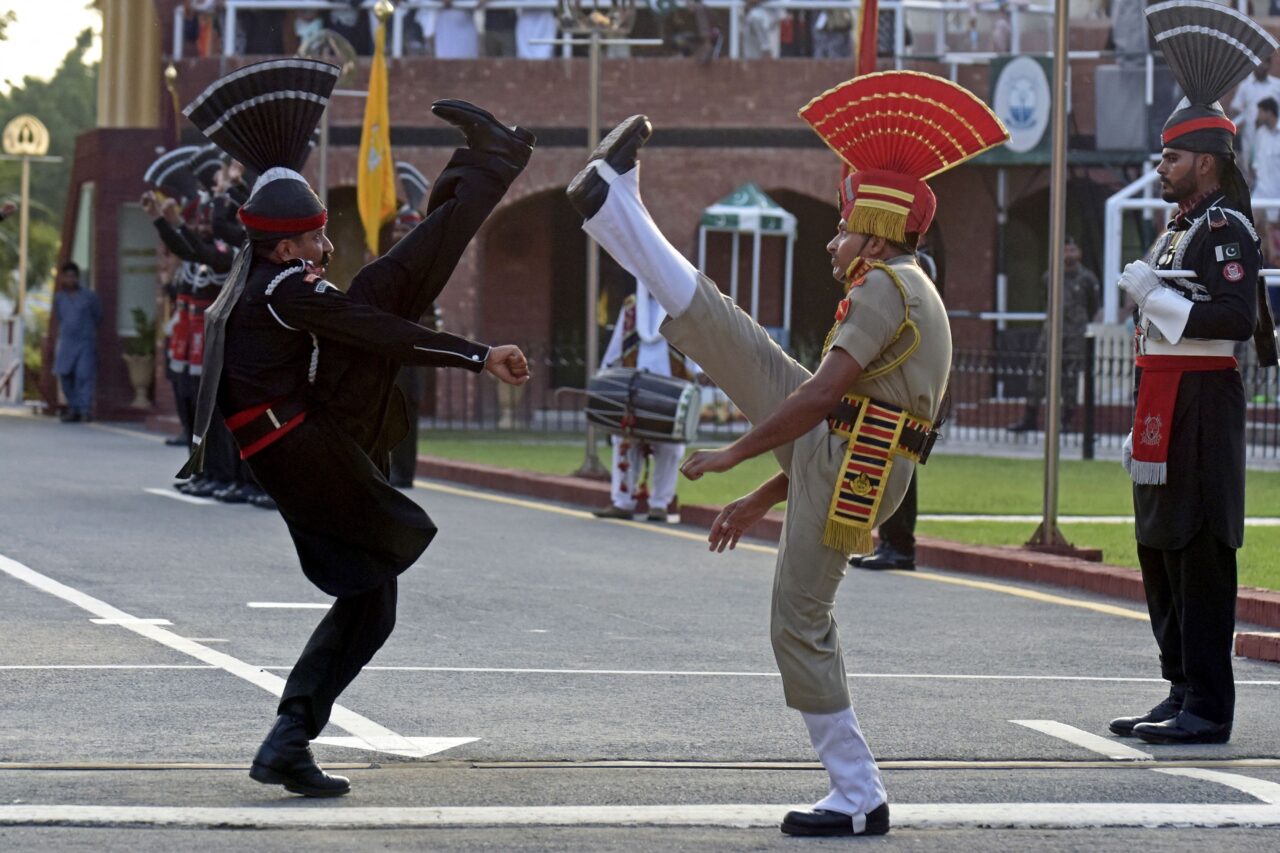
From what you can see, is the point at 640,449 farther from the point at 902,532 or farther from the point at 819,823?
the point at 819,823

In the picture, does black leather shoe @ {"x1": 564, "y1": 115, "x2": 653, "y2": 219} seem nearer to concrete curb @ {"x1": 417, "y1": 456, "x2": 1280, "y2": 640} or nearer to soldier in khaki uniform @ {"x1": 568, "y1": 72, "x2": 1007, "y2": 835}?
soldier in khaki uniform @ {"x1": 568, "y1": 72, "x2": 1007, "y2": 835}

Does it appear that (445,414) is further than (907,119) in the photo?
Yes

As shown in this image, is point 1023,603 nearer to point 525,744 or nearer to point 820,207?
point 525,744

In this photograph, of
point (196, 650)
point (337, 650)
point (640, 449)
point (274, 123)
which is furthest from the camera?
point (640, 449)

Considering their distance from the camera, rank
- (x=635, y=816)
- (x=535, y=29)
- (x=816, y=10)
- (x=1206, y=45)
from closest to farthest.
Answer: (x=635, y=816)
(x=1206, y=45)
(x=535, y=29)
(x=816, y=10)

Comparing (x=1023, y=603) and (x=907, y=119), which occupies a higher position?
(x=907, y=119)

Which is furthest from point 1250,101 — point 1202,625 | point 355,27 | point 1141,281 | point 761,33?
point 1202,625

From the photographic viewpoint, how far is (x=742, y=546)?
15.3 metres

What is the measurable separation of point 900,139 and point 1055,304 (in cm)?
825

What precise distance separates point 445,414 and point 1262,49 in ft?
81.0

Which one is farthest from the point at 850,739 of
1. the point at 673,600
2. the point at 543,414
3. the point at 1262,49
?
the point at 543,414

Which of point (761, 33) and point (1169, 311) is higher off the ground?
point (761, 33)

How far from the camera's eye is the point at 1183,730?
305 inches

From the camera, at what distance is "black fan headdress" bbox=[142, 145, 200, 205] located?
19.6m
